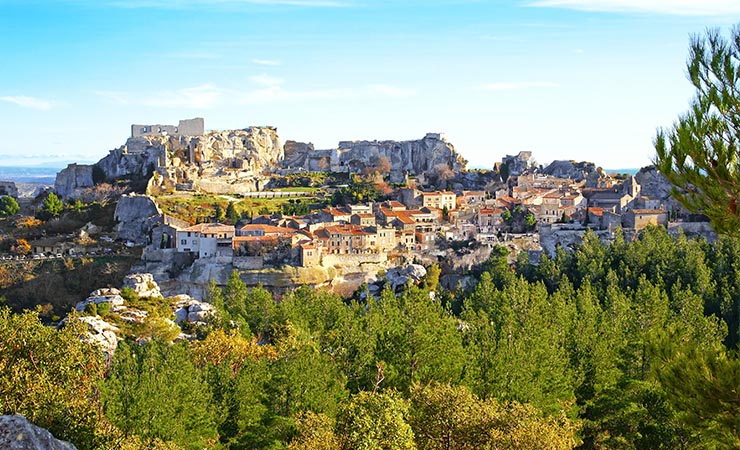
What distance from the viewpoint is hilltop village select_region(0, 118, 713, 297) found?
5741 cm

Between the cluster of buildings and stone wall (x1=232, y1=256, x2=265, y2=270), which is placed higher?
the cluster of buildings

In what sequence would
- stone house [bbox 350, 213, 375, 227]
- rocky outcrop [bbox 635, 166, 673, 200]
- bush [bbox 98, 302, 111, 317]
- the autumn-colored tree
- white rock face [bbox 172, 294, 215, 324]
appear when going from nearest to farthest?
bush [bbox 98, 302, 111, 317]
white rock face [bbox 172, 294, 215, 324]
the autumn-colored tree
stone house [bbox 350, 213, 375, 227]
rocky outcrop [bbox 635, 166, 673, 200]

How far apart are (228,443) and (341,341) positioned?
9757 mm

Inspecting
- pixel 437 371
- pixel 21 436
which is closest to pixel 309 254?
pixel 437 371

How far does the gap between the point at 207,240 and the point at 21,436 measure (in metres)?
47.8

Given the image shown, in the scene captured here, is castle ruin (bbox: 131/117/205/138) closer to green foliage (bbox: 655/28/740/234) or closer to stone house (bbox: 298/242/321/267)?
stone house (bbox: 298/242/321/267)

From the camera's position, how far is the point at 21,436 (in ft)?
35.0

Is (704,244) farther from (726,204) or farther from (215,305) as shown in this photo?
(726,204)

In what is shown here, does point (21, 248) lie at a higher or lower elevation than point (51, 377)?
lower

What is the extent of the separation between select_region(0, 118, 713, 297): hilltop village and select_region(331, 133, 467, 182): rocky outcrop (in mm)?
315

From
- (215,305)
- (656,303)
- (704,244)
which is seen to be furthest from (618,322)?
(215,305)

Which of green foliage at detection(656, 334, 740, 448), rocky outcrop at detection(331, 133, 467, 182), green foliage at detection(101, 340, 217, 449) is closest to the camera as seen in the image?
green foliage at detection(656, 334, 740, 448)

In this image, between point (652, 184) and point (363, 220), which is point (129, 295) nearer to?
point (363, 220)

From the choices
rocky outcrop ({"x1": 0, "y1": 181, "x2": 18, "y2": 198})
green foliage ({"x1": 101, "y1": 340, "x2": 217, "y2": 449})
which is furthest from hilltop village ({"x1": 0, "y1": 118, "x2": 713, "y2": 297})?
green foliage ({"x1": 101, "y1": 340, "x2": 217, "y2": 449})
